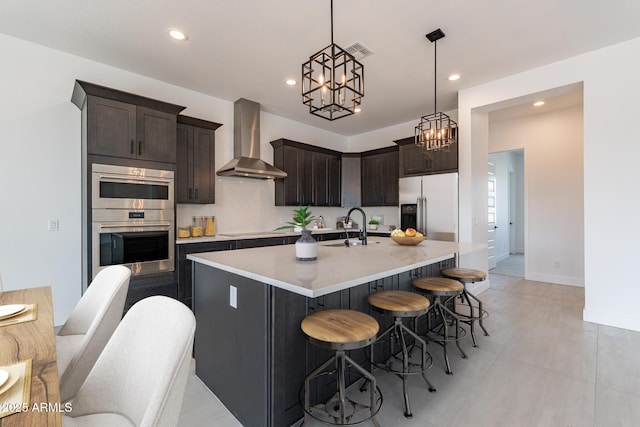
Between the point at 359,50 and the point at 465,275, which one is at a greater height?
the point at 359,50

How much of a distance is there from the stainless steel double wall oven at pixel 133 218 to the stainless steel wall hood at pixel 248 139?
1.10 metres

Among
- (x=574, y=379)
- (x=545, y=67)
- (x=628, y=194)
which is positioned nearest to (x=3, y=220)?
(x=574, y=379)

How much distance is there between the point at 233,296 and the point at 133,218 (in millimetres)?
2034

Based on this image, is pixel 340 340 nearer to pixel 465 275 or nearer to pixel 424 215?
pixel 465 275

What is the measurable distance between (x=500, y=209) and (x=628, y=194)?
4535 millimetres

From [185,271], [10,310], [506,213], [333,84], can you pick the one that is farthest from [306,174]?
[506,213]

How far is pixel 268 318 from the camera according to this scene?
156 cm

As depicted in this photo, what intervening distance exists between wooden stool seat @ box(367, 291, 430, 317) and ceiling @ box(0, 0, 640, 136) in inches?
92.7

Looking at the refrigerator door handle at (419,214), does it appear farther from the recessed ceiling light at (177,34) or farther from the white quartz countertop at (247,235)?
the recessed ceiling light at (177,34)

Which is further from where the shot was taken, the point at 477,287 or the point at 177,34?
the point at 477,287

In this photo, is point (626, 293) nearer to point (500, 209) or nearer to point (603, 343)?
point (603, 343)

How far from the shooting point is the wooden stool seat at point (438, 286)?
232 cm

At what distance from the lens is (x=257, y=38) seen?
2.88 meters

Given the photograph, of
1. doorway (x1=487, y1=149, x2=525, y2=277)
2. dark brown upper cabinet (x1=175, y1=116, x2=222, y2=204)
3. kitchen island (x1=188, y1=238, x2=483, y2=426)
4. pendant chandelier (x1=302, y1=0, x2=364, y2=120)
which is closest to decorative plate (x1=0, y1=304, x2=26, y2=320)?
kitchen island (x1=188, y1=238, x2=483, y2=426)
